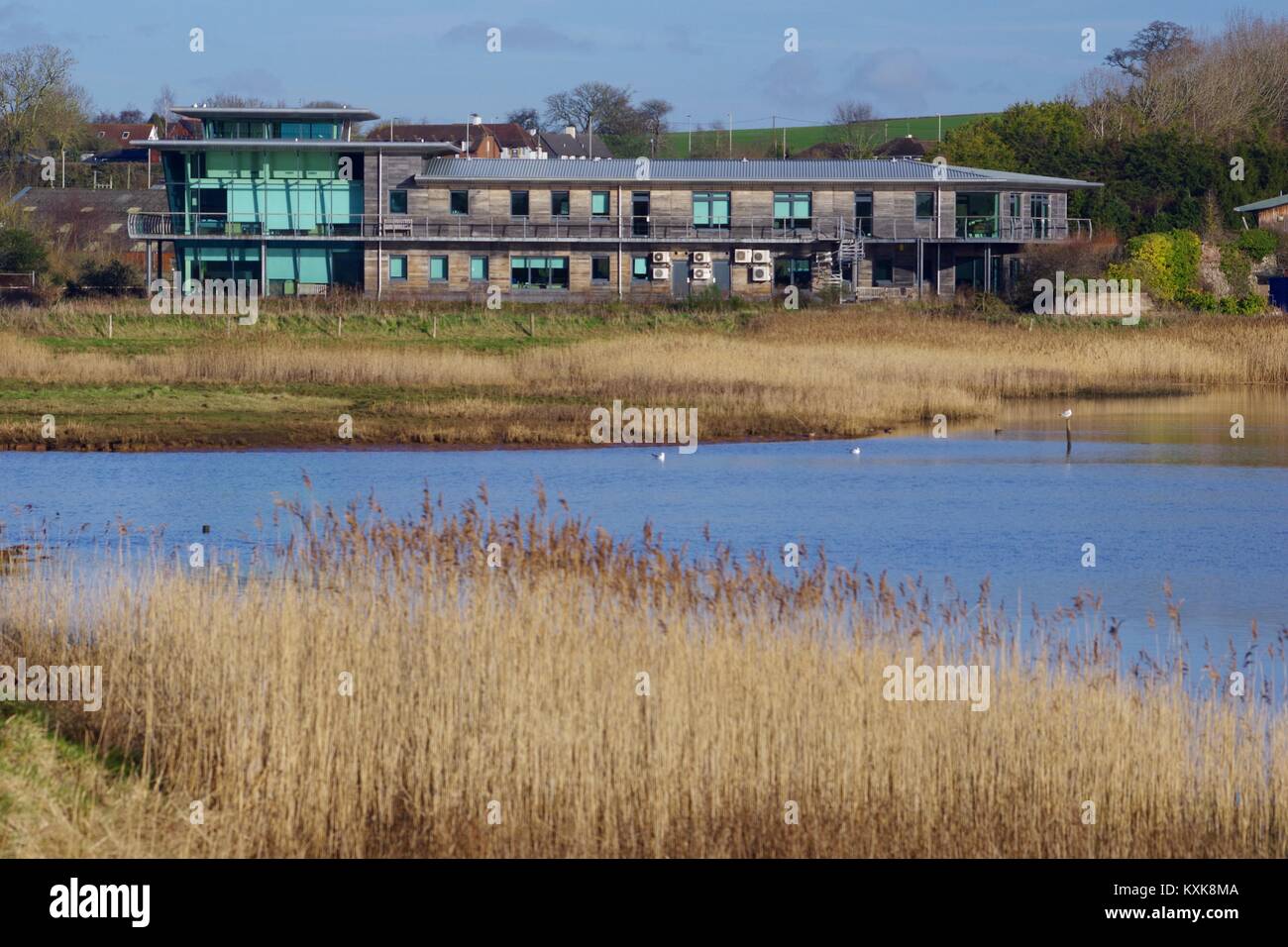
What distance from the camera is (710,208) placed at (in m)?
63.2

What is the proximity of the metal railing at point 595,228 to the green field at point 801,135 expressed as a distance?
52145 mm

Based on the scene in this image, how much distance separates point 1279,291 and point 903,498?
39316 mm

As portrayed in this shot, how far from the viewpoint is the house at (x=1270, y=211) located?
66562mm

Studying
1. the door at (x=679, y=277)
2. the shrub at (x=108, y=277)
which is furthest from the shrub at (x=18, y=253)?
the door at (x=679, y=277)

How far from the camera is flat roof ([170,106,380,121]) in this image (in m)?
62.9

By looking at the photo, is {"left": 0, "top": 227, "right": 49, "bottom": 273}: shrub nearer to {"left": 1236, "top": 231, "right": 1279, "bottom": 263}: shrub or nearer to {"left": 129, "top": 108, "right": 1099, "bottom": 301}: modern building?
{"left": 129, "top": 108, "right": 1099, "bottom": 301}: modern building

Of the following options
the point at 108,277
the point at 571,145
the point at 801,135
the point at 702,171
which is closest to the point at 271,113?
the point at 108,277

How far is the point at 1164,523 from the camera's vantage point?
21922mm

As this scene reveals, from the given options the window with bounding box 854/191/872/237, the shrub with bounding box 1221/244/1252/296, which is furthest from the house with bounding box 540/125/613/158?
the shrub with bounding box 1221/244/1252/296

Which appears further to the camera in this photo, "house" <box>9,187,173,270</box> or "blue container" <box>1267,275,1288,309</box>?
"house" <box>9,187,173,270</box>

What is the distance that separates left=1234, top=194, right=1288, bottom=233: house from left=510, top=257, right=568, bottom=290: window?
84.8 feet

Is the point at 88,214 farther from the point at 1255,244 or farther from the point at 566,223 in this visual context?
the point at 1255,244

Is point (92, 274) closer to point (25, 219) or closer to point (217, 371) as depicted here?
point (25, 219)
